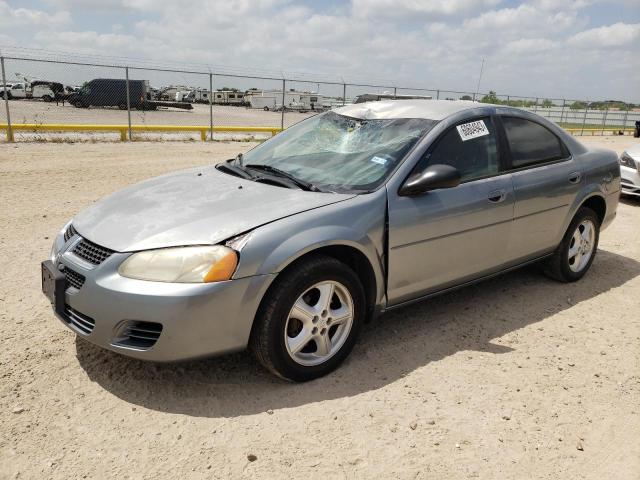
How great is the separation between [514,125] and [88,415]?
Answer: 138 inches

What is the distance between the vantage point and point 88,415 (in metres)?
2.71

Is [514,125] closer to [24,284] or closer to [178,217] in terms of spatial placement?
[178,217]

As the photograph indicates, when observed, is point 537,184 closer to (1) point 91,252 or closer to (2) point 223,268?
(2) point 223,268

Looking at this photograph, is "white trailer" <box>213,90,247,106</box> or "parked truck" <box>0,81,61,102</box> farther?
"white trailer" <box>213,90,247,106</box>

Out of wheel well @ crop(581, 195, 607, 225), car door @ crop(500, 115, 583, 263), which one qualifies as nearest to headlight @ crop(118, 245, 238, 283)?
car door @ crop(500, 115, 583, 263)

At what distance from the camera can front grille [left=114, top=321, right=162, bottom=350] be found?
2.67m

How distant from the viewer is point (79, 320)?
9.35ft

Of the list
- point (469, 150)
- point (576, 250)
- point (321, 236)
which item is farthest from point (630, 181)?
point (321, 236)

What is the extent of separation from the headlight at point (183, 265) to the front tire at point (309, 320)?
31 cm

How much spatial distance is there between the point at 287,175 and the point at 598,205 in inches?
121

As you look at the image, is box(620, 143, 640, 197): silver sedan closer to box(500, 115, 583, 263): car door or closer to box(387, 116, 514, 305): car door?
box(500, 115, 583, 263): car door

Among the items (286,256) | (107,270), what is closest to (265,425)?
(286,256)

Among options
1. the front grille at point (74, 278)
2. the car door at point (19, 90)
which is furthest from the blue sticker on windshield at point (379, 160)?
the car door at point (19, 90)

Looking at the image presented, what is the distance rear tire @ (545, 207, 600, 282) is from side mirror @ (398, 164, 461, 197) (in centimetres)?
187
